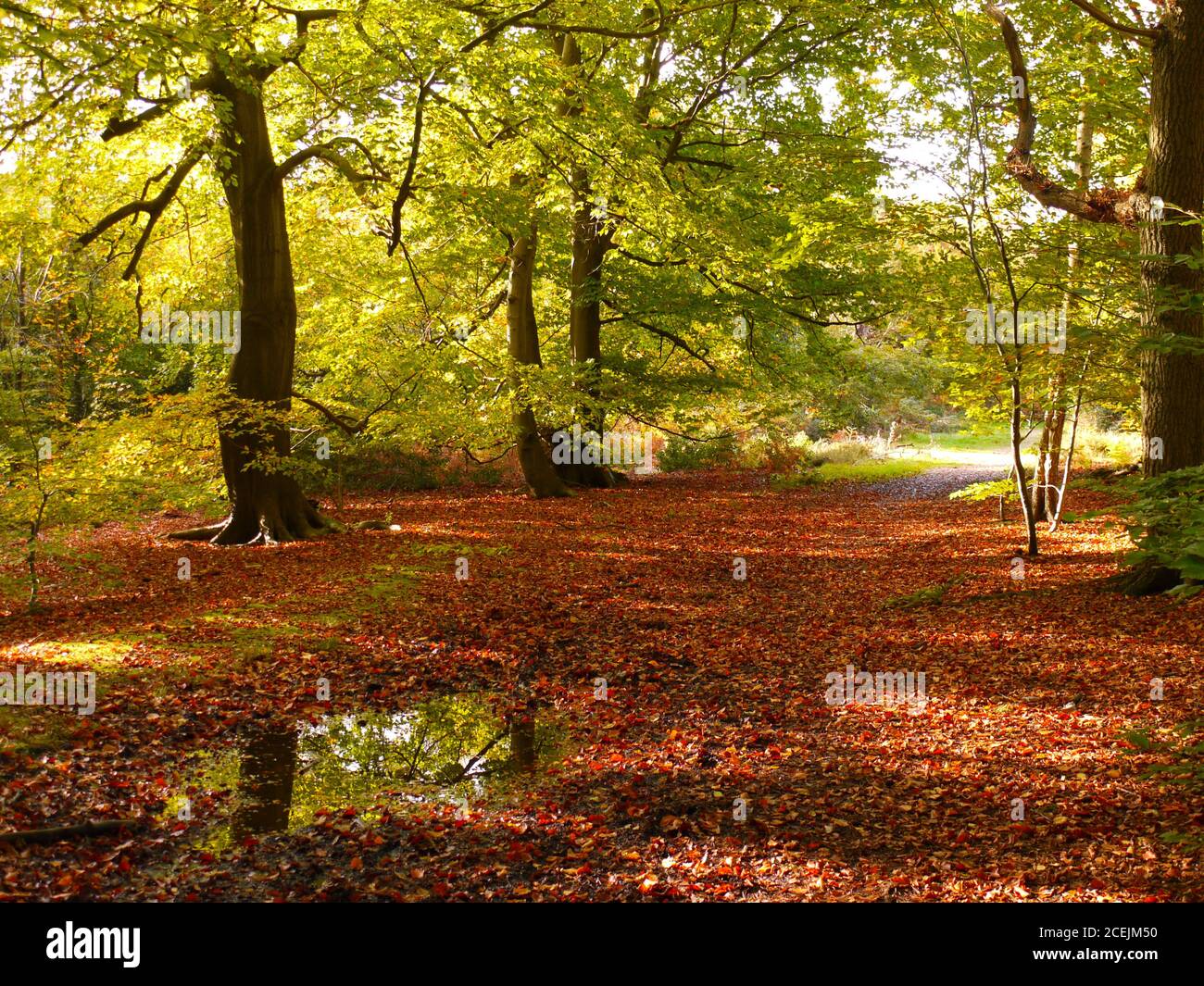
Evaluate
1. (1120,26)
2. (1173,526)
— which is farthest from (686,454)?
(1173,526)

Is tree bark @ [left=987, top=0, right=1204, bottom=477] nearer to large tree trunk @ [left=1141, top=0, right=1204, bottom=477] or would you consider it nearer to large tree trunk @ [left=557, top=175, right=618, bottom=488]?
large tree trunk @ [left=1141, top=0, right=1204, bottom=477]

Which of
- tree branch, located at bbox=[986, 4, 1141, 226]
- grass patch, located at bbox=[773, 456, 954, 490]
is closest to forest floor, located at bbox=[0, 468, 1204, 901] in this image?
tree branch, located at bbox=[986, 4, 1141, 226]

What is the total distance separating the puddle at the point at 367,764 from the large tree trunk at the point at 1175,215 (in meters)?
6.21

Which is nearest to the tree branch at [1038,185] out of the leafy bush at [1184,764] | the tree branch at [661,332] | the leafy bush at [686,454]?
the leafy bush at [1184,764]

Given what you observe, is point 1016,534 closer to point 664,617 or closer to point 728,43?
point 664,617

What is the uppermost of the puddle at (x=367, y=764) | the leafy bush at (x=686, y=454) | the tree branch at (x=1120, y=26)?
the tree branch at (x=1120, y=26)

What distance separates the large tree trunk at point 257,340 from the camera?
12.6 metres

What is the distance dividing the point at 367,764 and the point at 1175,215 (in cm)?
817

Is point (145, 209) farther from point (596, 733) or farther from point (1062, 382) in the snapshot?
point (1062, 382)

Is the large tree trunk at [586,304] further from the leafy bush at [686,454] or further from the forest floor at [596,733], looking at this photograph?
the forest floor at [596,733]

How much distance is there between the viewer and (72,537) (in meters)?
15.8

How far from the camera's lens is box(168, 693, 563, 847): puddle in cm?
539

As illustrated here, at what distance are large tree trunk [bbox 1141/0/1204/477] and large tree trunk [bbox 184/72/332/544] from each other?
10.2m
